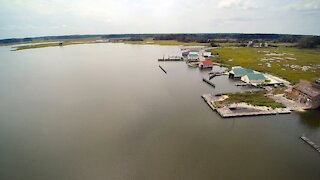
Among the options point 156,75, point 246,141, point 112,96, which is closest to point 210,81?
point 156,75

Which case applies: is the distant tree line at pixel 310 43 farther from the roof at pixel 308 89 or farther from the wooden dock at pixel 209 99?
the wooden dock at pixel 209 99

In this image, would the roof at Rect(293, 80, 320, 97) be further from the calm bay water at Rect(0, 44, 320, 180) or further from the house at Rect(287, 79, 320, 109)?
the calm bay water at Rect(0, 44, 320, 180)

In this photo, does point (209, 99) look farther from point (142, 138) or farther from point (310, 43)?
point (310, 43)

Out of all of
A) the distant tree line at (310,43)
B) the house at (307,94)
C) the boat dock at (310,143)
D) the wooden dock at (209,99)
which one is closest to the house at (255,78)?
the house at (307,94)

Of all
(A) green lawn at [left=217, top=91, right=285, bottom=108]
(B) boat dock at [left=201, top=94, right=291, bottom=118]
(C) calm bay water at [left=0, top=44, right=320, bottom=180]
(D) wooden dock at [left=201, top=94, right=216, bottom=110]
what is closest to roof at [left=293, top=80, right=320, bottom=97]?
(C) calm bay water at [left=0, top=44, right=320, bottom=180]

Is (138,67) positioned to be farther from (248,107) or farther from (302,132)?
(302,132)
